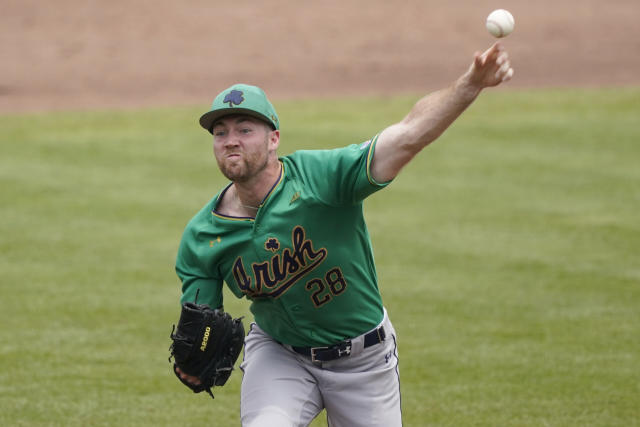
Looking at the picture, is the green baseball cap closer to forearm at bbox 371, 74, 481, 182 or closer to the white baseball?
forearm at bbox 371, 74, 481, 182

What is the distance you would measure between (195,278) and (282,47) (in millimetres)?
19650

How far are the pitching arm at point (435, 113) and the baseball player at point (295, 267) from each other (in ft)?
0.17

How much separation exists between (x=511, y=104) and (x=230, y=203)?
46.1ft

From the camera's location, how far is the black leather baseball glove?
14.6ft

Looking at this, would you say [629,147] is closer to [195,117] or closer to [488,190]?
[488,190]

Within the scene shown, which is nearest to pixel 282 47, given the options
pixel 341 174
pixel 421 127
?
pixel 341 174

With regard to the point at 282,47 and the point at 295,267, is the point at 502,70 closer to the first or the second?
the point at 295,267

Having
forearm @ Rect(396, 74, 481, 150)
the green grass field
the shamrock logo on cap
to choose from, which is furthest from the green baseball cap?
the green grass field

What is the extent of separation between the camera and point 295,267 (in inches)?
178

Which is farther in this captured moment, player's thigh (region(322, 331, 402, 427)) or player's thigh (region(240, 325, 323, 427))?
player's thigh (region(322, 331, 402, 427))

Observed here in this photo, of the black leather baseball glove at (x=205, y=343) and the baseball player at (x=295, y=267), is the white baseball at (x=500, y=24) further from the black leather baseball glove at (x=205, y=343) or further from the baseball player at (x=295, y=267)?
the black leather baseball glove at (x=205, y=343)

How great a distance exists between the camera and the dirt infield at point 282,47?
68.0 ft

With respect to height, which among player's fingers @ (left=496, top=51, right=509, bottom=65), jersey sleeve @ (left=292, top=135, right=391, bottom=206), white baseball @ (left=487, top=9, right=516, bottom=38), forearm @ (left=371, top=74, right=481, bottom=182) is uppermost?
white baseball @ (left=487, top=9, right=516, bottom=38)

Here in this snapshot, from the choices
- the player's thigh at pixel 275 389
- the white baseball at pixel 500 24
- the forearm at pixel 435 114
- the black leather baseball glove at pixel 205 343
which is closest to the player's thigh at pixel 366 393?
the player's thigh at pixel 275 389
